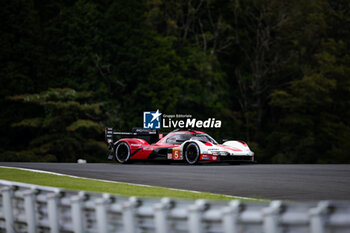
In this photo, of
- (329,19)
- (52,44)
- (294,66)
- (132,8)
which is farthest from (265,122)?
(52,44)

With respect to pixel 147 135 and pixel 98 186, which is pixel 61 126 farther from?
pixel 98 186

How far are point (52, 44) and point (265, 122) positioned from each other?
799 inches

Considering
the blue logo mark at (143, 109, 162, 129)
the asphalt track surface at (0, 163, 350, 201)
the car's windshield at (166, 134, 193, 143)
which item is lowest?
the asphalt track surface at (0, 163, 350, 201)

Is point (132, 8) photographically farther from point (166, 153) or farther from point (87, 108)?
point (166, 153)

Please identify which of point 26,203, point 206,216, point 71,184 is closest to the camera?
point 206,216

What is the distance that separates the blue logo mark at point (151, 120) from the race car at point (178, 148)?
67cm

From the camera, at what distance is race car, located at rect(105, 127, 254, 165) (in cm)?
2233

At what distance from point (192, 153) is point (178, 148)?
0.57m

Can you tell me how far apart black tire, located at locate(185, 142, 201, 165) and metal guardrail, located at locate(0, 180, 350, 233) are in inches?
572

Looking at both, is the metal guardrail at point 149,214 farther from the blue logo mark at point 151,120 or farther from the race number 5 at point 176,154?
the blue logo mark at point 151,120

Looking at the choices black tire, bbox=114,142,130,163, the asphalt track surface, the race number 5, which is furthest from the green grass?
black tire, bbox=114,142,130,163

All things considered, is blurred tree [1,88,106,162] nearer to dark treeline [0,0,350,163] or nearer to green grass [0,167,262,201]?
dark treeline [0,0,350,163]

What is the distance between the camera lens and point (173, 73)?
50469 mm

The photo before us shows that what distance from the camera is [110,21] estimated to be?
49.5 m
